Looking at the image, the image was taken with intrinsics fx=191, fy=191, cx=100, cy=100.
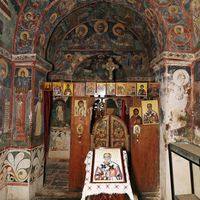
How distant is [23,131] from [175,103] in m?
4.16

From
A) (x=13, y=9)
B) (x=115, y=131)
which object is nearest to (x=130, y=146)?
(x=115, y=131)

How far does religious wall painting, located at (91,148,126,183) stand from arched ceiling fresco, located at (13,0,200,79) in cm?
320

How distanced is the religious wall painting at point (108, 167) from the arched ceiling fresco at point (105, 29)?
3199 mm

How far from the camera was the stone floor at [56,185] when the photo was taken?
207 inches

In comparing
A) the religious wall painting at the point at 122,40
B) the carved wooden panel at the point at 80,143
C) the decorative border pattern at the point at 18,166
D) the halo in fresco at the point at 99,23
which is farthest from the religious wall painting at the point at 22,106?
the religious wall painting at the point at 122,40

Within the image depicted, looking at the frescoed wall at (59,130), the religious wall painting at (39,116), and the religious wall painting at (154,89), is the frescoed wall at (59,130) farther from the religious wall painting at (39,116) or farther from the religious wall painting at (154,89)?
the religious wall painting at (154,89)

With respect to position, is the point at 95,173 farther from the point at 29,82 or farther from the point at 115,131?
the point at 29,82

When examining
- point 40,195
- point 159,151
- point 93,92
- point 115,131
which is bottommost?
point 40,195

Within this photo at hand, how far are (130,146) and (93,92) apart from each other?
190 cm

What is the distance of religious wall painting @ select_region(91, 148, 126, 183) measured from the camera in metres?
4.32

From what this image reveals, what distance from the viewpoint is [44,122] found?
245 inches

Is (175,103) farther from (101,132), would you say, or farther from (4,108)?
(4,108)

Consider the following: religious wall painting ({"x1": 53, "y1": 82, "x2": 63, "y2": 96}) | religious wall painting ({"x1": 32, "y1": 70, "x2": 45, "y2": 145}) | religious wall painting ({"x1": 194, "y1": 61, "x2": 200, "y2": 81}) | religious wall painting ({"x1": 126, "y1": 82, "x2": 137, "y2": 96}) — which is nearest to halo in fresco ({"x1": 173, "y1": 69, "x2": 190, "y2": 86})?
religious wall painting ({"x1": 194, "y1": 61, "x2": 200, "y2": 81})

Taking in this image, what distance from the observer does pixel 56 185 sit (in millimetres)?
6016
